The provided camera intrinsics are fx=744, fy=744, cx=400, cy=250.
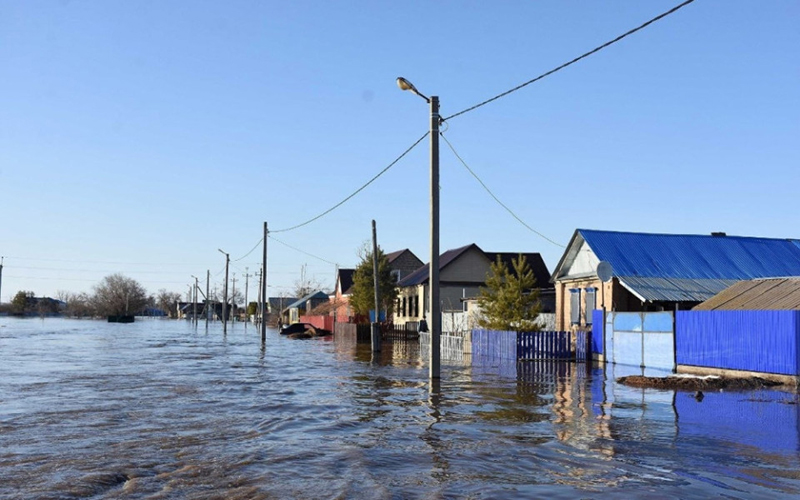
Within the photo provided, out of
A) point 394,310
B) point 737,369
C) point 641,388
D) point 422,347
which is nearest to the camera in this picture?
point 641,388

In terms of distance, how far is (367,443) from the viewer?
434 inches

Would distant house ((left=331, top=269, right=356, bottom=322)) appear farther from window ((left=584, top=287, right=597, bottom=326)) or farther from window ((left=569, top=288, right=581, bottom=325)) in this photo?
window ((left=584, top=287, right=597, bottom=326))

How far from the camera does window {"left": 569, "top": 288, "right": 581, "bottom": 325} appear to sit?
3481 cm

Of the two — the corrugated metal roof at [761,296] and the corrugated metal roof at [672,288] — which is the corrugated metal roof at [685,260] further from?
the corrugated metal roof at [761,296]

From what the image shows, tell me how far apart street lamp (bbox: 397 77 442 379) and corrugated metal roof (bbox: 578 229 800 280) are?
14.2m

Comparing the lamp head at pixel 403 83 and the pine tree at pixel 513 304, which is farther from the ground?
the lamp head at pixel 403 83

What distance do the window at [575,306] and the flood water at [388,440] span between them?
14.1 m

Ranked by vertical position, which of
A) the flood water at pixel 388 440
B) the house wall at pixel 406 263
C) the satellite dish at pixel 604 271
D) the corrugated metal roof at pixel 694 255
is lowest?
the flood water at pixel 388 440

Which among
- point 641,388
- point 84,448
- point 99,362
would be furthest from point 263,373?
point 84,448

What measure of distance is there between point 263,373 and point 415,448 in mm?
14880

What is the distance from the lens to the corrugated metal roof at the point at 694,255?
32.2 meters

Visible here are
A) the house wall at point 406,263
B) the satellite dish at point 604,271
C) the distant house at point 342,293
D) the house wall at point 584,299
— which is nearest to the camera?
the satellite dish at point 604,271

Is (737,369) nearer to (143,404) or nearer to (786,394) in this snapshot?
(786,394)

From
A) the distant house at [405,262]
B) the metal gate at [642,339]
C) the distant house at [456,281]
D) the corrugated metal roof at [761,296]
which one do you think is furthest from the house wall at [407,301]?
the corrugated metal roof at [761,296]
